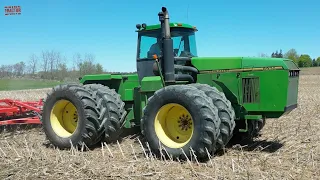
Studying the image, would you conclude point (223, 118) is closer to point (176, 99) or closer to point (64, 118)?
point (176, 99)

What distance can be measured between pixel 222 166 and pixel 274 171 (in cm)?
72

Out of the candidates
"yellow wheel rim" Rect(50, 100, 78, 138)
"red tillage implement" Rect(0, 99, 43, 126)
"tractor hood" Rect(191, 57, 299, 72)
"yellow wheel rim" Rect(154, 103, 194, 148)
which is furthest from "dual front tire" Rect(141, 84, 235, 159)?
"red tillage implement" Rect(0, 99, 43, 126)

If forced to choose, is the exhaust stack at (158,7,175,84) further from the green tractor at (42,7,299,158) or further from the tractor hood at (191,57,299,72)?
the tractor hood at (191,57,299,72)

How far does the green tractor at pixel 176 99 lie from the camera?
18.6ft

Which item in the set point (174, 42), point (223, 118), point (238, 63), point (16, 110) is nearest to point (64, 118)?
point (16, 110)

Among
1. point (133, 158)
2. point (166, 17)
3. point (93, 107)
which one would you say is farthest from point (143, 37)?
point (133, 158)

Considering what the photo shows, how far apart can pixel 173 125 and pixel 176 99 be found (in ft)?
1.92

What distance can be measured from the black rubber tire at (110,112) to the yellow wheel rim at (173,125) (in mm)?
1277

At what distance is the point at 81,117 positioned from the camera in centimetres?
683

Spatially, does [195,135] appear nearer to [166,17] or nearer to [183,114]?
[183,114]

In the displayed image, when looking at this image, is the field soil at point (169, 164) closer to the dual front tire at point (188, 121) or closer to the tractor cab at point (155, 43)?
the dual front tire at point (188, 121)

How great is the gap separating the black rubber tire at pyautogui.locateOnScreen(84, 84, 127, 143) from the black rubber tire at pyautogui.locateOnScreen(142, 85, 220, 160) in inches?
43.9

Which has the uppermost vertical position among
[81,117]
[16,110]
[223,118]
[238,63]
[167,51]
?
[167,51]

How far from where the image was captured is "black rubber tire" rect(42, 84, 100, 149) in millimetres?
6766
